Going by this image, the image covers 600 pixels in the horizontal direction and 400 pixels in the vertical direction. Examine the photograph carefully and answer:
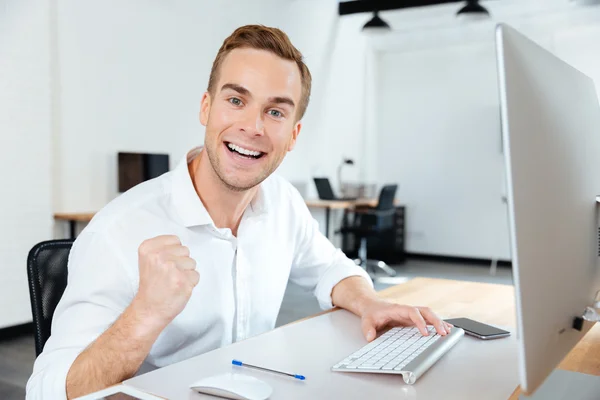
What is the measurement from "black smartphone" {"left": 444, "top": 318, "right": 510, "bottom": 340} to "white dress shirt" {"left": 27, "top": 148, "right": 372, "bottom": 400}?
14.6 inches

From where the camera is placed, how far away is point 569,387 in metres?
0.87

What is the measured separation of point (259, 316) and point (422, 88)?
6.77 metres

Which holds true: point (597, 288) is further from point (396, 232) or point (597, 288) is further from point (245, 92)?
point (396, 232)

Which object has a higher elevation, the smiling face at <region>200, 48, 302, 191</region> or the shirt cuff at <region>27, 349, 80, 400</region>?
the smiling face at <region>200, 48, 302, 191</region>

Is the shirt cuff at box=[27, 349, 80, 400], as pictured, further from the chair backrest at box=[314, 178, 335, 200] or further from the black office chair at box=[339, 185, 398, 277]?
the chair backrest at box=[314, 178, 335, 200]

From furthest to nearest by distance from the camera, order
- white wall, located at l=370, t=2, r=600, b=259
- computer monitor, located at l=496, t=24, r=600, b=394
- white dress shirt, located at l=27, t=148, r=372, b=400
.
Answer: white wall, located at l=370, t=2, r=600, b=259 < white dress shirt, located at l=27, t=148, r=372, b=400 < computer monitor, located at l=496, t=24, r=600, b=394

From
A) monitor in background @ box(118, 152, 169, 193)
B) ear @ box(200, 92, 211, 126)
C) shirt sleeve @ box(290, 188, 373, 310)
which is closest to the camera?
ear @ box(200, 92, 211, 126)

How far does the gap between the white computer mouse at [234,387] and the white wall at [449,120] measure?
653cm

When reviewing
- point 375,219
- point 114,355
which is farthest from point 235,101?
point 375,219

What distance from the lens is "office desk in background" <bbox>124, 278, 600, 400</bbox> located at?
32.0 inches

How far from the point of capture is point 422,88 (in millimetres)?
7688

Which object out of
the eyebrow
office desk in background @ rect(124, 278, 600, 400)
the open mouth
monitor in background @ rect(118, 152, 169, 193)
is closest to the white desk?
office desk in background @ rect(124, 278, 600, 400)

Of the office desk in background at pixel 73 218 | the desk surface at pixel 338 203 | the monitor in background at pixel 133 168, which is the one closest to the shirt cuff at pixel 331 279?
the office desk in background at pixel 73 218

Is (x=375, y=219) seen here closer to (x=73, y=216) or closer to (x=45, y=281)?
(x=73, y=216)
